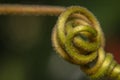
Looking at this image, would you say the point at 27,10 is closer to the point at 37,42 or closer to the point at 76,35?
the point at 76,35

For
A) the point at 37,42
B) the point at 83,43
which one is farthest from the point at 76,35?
the point at 37,42

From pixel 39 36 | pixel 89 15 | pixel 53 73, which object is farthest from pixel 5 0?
pixel 89 15

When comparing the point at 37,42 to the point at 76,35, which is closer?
the point at 76,35

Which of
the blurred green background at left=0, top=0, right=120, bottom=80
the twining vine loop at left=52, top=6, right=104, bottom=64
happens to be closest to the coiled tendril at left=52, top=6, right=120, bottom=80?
the twining vine loop at left=52, top=6, right=104, bottom=64

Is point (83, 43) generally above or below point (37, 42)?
below

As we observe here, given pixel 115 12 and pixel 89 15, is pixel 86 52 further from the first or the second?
pixel 115 12

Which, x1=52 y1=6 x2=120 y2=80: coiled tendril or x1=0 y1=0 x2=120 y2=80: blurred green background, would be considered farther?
x1=0 y1=0 x2=120 y2=80: blurred green background

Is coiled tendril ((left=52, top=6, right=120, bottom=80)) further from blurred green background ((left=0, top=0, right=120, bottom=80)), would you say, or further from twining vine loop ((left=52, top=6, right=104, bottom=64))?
blurred green background ((left=0, top=0, right=120, bottom=80))
